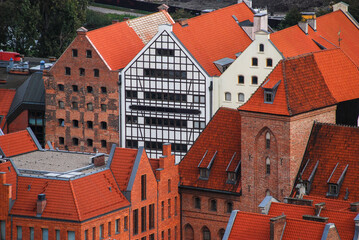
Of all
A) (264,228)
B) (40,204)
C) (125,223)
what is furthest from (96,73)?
(264,228)

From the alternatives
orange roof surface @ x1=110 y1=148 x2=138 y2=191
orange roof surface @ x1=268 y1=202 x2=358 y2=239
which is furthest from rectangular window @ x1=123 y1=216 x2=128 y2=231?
orange roof surface @ x1=268 y1=202 x2=358 y2=239

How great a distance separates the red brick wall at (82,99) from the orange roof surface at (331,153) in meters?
31.6

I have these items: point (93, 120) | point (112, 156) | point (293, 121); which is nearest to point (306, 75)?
point (293, 121)

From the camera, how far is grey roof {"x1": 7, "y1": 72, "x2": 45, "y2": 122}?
19500 centimetres

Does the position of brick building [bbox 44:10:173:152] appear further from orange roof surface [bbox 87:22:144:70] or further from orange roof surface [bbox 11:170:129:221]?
orange roof surface [bbox 11:170:129:221]

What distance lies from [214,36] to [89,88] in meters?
15.2

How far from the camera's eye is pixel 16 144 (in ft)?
553

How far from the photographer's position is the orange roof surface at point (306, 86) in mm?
159375

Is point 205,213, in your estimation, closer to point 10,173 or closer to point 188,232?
point 188,232

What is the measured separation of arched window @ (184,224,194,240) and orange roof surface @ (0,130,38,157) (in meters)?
17.3

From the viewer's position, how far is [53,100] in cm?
19050

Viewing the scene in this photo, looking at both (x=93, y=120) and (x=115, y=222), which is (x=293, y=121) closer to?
(x=115, y=222)

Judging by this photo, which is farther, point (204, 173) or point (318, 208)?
point (204, 173)

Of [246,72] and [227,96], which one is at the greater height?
[246,72]
